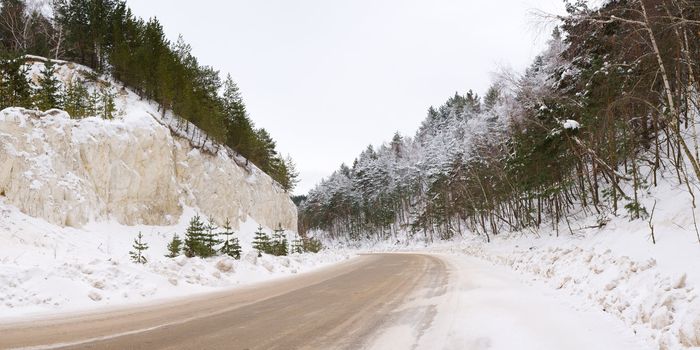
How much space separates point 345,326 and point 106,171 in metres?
26.3

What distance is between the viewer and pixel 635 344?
491 centimetres

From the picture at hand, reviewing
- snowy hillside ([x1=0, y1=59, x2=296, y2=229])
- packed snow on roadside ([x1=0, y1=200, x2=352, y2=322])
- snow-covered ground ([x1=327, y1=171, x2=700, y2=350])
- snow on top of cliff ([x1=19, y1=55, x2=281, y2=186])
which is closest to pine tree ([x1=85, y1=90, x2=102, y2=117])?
snow on top of cliff ([x1=19, y1=55, x2=281, y2=186])

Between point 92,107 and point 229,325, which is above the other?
point 92,107

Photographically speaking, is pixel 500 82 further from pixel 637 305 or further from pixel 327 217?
pixel 327 217

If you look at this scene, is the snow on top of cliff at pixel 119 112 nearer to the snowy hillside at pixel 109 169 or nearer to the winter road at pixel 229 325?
the snowy hillside at pixel 109 169

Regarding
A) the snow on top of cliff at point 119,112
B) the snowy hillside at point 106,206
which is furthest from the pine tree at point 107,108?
the snowy hillside at point 106,206

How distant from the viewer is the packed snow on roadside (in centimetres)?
815

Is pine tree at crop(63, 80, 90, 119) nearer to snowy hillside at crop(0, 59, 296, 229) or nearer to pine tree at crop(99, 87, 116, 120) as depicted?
pine tree at crop(99, 87, 116, 120)

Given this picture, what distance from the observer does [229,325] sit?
6246mm

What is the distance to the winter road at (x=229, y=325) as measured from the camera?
5.07 m

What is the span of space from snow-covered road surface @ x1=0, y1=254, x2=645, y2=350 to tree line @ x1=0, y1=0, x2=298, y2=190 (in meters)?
32.4

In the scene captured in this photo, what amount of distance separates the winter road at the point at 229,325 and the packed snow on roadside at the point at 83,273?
153 cm

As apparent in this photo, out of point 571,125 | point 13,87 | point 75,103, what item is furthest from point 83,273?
point 75,103

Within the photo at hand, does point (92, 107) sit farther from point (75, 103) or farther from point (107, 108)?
point (75, 103)
